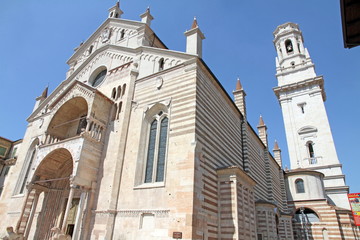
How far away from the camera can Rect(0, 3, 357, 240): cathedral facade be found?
452 inches

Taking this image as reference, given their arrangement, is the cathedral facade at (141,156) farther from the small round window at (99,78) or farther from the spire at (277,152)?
the spire at (277,152)

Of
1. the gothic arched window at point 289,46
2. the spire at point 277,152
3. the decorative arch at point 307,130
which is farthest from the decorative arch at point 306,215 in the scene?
the gothic arched window at point 289,46

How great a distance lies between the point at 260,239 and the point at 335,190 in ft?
62.5

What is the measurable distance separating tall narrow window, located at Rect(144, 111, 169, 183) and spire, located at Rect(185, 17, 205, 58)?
4.30 meters

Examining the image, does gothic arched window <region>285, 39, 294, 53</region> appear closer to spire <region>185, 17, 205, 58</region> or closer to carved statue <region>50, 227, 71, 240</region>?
spire <region>185, 17, 205, 58</region>

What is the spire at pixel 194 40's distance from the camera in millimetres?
14664

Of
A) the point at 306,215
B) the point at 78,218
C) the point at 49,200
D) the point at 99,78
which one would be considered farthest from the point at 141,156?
the point at 306,215

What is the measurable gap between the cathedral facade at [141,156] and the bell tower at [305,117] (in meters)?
16.9

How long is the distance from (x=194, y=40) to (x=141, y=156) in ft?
25.8

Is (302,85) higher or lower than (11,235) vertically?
higher

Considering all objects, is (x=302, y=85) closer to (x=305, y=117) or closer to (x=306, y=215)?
(x=305, y=117)

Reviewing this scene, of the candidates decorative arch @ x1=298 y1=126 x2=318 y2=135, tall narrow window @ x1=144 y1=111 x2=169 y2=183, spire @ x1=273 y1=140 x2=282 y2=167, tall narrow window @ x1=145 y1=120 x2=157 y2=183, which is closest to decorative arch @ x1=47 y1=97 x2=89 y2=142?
tall narrow window @ x1=145 y1=120 x2=157 y2=183

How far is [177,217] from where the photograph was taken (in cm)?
1040

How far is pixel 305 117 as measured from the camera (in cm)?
3684
